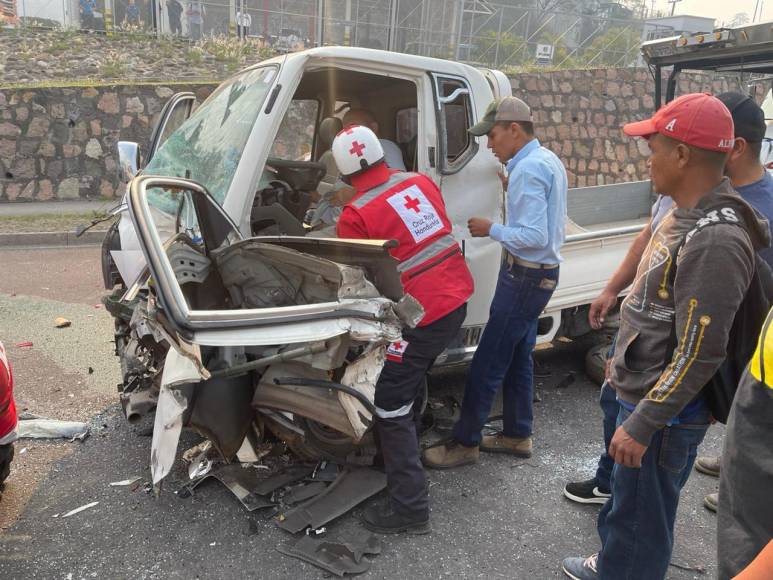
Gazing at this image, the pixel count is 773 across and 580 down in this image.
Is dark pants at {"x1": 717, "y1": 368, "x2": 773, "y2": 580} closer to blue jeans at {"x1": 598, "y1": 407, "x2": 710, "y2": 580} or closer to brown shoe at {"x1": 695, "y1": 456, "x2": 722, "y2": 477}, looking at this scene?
blue jeans at {"x1": 598, "y1": 407, "x2": 710, "y2": 580}

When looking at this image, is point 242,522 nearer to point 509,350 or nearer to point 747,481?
point 509,350

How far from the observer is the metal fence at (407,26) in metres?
16.0

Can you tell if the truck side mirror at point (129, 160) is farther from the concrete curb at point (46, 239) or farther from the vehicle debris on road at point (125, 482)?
the concrete curb at point (46, 239)

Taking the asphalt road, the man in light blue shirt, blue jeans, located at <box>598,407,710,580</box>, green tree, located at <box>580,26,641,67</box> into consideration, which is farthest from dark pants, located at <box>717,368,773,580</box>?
green tree, located at <box>580,26,641,67</box>

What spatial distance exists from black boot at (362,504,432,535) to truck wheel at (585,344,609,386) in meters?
2.26

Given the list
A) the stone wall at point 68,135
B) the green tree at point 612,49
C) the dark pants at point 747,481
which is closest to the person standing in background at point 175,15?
the stone wall at point 68,135

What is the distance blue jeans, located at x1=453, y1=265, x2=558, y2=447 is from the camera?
10.5ft

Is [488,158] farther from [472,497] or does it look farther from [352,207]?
[472,497]

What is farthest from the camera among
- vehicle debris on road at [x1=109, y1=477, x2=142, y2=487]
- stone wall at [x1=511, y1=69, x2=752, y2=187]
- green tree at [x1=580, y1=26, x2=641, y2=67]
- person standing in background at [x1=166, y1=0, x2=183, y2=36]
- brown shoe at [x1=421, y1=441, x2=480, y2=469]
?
green tree at [x1=580, y1=26, x2=641, y2=67]

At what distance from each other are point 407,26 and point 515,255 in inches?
615

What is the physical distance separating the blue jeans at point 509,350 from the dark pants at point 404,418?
1.58 ft

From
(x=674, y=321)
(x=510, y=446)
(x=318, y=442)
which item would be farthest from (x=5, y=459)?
(x=674, y=321)

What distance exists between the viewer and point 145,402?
3105mm

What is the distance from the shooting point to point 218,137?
3439 mm
